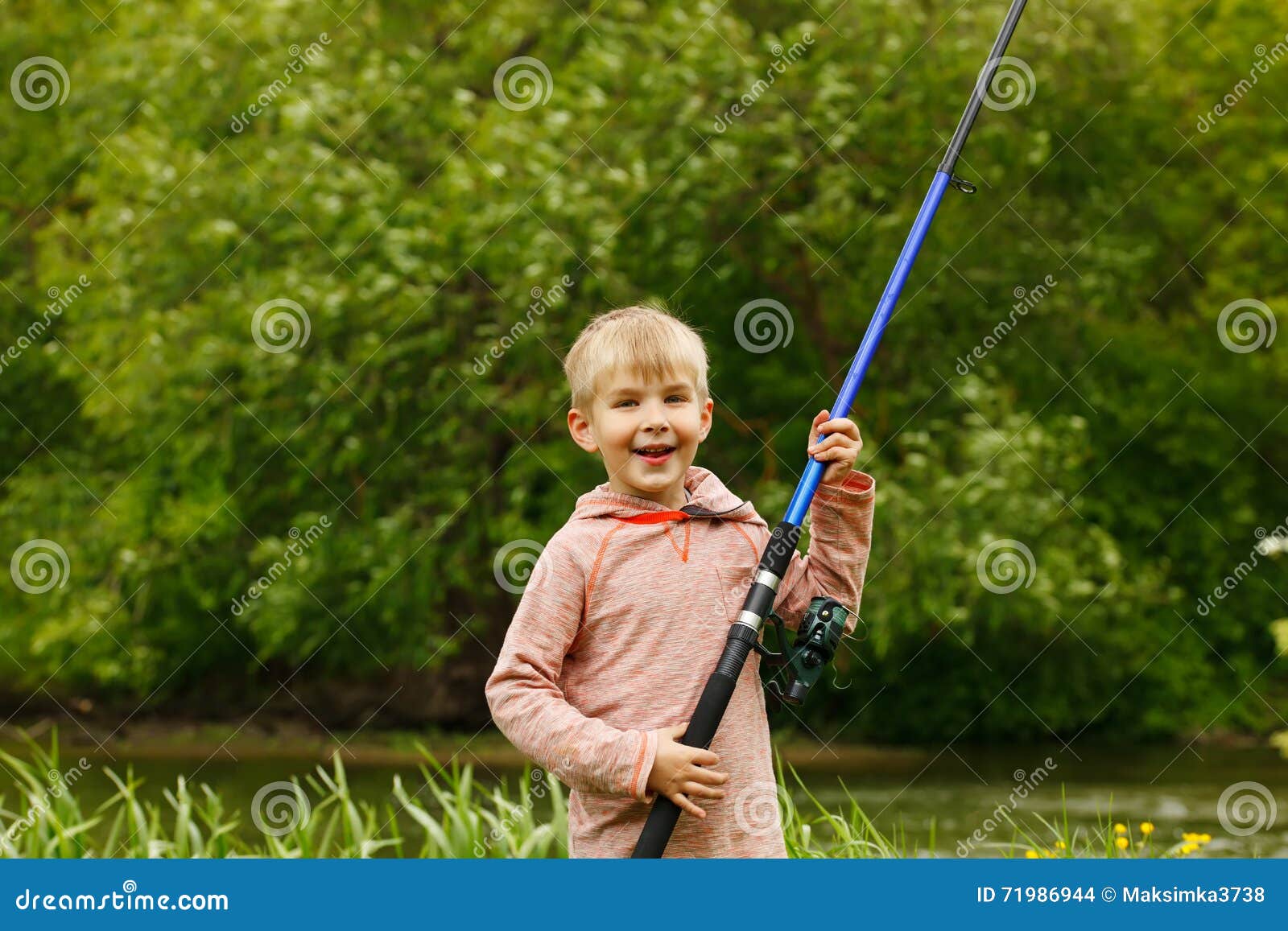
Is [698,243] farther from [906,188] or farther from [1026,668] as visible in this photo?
[1026,668]

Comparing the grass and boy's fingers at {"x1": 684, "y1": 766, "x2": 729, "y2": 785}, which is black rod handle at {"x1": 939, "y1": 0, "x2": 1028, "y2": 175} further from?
the grass

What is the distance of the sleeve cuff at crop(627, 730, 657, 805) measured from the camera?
2.15 metres

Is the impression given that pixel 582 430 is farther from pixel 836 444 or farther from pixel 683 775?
pixel 683 775

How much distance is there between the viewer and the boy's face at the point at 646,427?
2348 millimetres

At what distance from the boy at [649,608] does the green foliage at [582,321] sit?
877 cm

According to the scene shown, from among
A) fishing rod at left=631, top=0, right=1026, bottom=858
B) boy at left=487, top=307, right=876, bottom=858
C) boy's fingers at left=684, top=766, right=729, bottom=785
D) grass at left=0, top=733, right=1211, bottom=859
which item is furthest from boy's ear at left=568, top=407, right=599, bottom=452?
grass at left=0, top=733, right=1211, bottom=859

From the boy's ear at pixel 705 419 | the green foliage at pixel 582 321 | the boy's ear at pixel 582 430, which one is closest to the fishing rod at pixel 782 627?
the boy's ear at pixel 705 419

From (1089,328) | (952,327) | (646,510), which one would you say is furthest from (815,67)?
(646,510)

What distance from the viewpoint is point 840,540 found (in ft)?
7.92

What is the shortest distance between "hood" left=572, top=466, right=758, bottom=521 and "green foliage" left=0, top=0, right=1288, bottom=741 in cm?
872

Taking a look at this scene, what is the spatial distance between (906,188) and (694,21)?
7.48 ft

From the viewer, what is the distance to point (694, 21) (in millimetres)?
12039

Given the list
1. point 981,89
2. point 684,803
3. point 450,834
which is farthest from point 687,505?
point 450,834

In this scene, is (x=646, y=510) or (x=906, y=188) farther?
(x=906, y=188)
